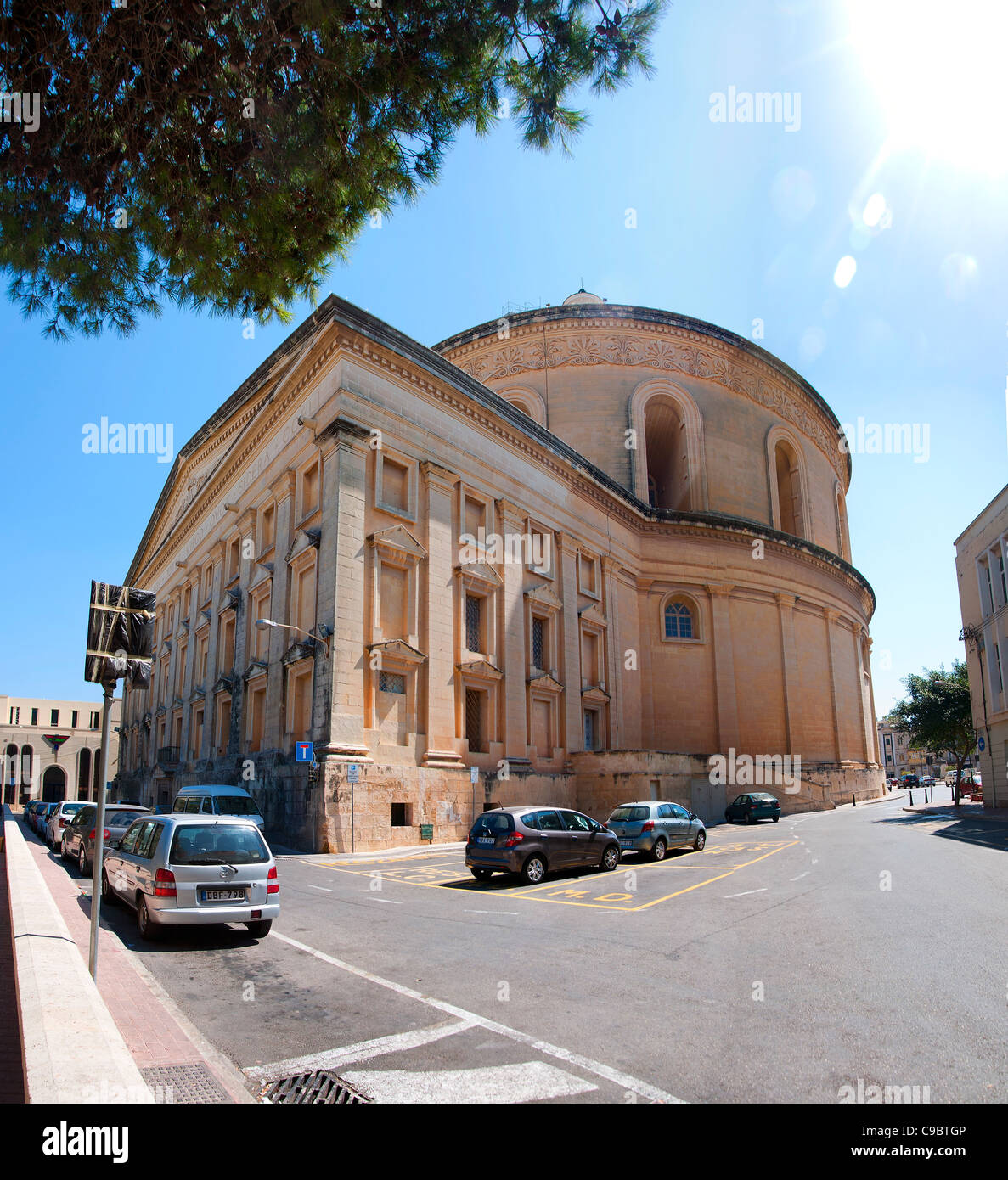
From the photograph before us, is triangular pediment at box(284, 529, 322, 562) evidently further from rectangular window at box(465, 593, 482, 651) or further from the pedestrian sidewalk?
the pedestrian sidewalk

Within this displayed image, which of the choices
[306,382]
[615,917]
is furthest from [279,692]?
[615,917]

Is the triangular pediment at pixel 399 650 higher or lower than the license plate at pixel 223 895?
higher

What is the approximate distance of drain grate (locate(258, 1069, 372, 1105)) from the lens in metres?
4.69

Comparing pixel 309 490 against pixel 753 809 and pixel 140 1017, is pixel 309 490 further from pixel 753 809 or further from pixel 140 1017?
pixel 753 809

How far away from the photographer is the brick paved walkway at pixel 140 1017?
205 inches

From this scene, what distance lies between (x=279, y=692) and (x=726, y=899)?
56.6ft

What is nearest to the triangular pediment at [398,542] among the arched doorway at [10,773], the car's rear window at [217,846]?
the car's rear window at [217,846]

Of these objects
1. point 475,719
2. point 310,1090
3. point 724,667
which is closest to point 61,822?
point 475,719

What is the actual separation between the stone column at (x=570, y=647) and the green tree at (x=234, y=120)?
82.6ft

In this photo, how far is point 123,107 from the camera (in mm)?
7723

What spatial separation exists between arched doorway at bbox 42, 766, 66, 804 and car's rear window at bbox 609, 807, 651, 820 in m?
82.5

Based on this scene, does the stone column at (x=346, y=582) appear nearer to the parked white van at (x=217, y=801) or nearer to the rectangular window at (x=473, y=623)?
the parked white van at (x=217, y=801)

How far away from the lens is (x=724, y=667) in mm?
41406

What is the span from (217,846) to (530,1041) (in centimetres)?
579
